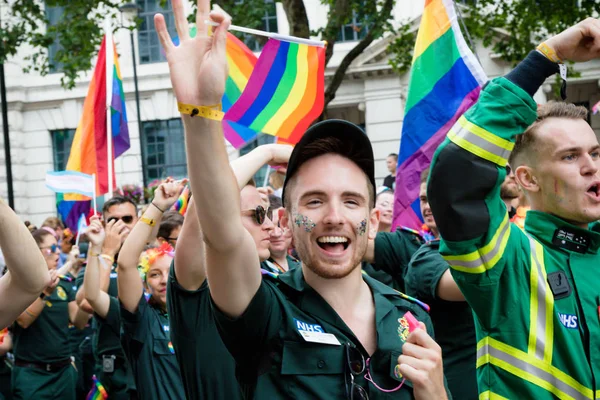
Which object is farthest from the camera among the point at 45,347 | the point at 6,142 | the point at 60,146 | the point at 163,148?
the point at 60,146

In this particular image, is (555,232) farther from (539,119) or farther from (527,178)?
(539,119)

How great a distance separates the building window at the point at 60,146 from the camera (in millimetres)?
24609

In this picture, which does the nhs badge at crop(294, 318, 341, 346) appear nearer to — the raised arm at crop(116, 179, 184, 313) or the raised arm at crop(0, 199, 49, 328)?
the raised arm at crop(0, 199, 49, 328)

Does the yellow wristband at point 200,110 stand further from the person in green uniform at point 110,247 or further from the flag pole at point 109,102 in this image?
the flag pole at point 109,102

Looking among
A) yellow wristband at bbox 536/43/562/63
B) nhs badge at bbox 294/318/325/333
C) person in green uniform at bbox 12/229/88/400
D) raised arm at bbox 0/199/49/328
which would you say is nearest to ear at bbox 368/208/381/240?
nhs badge at bbox 294/318/325/333

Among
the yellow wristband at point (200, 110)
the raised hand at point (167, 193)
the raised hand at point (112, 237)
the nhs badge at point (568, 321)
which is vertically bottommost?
the raised hand at point (112, 237)

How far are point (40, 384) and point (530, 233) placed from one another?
5620mm

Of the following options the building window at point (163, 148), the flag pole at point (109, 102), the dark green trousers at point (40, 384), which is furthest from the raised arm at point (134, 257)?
the building window at point (163, 148)

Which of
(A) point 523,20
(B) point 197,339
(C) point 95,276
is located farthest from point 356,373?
(A) point 523,20

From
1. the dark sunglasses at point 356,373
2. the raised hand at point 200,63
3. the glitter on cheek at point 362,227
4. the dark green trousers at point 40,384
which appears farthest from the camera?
the dark green trousers at point 40,384

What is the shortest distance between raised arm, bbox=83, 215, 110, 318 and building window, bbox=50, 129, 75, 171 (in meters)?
19.2

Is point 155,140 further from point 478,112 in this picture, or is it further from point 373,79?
point 478,112

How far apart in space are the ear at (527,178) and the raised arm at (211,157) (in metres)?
1.17

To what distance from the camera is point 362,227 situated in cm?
273
